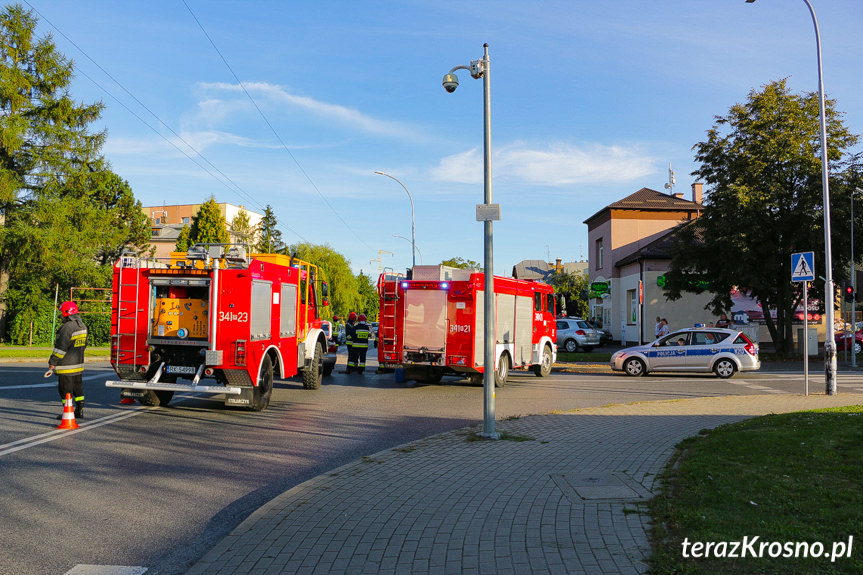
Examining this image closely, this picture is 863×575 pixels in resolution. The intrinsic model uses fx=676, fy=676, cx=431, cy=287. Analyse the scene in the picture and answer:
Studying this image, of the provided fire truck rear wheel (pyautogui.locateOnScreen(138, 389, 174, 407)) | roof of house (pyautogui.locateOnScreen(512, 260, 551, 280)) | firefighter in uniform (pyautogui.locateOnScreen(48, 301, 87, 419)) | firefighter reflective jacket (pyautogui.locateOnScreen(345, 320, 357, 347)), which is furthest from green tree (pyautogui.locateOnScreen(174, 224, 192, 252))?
roof of house (pyautogui.locateOnScreen(512, 260, 551, 280))

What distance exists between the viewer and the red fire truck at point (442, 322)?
52.9 ft

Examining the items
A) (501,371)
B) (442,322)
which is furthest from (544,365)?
(442,322)

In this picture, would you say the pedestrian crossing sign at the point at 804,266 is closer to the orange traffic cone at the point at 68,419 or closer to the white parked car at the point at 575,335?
the orange traffic cone at the point at 68,419

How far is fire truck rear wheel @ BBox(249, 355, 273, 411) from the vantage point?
12.0 m

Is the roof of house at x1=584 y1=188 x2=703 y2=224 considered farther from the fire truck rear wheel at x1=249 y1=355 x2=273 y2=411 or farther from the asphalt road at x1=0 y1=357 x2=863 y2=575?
the fire truck rear wheel at x1=249 y1=355 x2=273 y2=411

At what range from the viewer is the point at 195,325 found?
39.4 ft

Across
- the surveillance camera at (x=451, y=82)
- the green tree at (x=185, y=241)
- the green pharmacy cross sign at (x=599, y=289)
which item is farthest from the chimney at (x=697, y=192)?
the surveillance camera at (x=451, y=82)

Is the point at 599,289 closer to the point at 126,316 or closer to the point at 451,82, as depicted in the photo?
the point at 451,82

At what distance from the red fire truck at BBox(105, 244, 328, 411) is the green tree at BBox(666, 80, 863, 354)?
1987 cm

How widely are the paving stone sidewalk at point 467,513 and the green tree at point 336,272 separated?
53.6m

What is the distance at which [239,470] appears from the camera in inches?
298

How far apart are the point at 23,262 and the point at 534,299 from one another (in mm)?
26779

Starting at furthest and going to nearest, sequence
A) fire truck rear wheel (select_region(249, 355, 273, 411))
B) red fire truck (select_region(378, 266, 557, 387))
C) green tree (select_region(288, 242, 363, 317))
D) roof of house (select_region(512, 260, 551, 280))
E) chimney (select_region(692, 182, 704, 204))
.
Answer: roof of house (select_region(512, 260, 551, 280))
green tree (select_region(288, 242, 363, 317))
chimney (select_region(692, 182, 704, 204))
red fire truck (select_region(378, 266, 557, 387))
fire truck rear wheel (select_region(249, 355, 273, 411))

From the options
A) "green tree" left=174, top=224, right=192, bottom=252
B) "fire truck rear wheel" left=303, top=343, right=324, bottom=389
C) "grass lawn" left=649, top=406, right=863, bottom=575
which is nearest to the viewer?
"grass lawn" left=649, top=406, right=863, bottom=575
